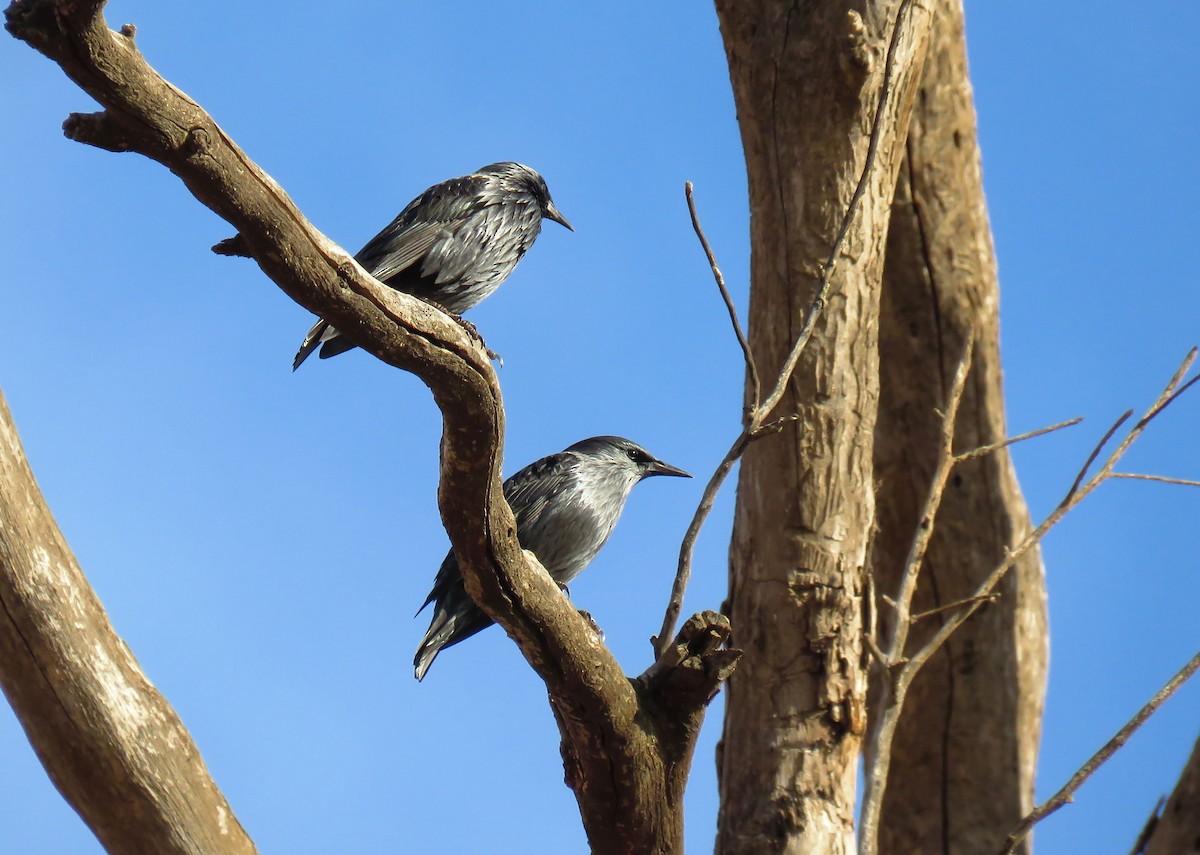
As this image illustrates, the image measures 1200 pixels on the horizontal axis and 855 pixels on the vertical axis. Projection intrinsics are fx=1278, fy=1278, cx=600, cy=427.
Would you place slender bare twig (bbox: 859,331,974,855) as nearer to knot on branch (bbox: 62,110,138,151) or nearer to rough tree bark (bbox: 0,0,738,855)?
rough tree bark (bbox: 0,0,738,855)

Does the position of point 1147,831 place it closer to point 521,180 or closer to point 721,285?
point 721,285

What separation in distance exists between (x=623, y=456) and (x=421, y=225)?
169 cm

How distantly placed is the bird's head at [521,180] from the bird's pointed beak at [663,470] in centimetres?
140

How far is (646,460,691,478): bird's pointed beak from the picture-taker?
6.47m

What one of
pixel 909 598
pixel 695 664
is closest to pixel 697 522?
pixel 695 664

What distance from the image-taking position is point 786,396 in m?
4.70

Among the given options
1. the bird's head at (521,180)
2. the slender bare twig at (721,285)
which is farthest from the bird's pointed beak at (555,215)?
the slender bare twig at (721,285)

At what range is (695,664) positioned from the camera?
347 cm

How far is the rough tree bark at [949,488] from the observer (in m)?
5.41

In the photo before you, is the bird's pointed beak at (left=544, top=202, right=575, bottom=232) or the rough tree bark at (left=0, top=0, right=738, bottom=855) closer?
the rough tree bark at (left=0, top=0, right=738, bottom=855)

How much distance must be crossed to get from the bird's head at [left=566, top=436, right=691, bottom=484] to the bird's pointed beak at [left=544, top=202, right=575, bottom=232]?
104cm

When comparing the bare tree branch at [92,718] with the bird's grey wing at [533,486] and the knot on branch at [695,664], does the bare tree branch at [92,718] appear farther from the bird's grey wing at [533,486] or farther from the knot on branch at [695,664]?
the bird's grey wing at [533,486]

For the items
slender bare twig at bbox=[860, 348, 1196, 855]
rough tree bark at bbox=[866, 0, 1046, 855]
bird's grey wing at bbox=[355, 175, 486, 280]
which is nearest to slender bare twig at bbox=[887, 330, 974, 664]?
slender bare twig at bbox=[860, 348, 1196, 855]

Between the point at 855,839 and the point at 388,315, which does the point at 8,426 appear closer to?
the point at 388,315
